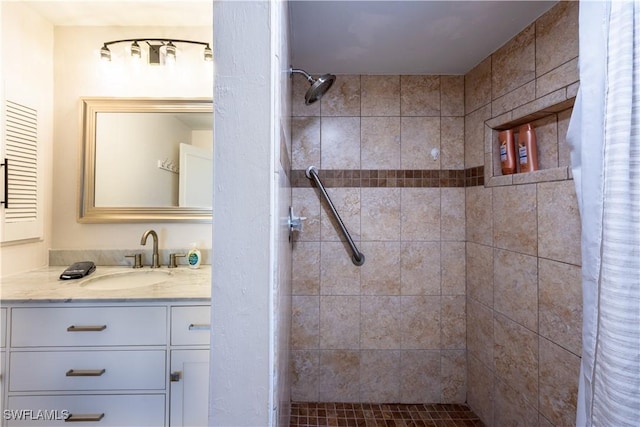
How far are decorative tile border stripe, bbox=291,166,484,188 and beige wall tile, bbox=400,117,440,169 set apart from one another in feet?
0.14

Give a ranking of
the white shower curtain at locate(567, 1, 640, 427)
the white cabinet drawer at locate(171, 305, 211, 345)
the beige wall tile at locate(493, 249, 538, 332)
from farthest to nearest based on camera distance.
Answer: the beige wall tile at locate(493, 249, 538, 332) < the white cabinet drawer at locate(171, 305, 211, 345) < the white shower curtain at locate(567, 1, 640, 427)

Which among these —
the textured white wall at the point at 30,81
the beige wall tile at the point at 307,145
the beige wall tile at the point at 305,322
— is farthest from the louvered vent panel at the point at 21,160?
the beige wall tile at the point at 305,322

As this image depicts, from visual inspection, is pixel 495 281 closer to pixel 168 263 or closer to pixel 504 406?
pixel 504 406

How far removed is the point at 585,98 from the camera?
89 cm

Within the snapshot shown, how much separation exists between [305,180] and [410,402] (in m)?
1.43

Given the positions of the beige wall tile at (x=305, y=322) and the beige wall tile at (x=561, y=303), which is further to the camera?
the beige wall tile at (x=305, y=322)

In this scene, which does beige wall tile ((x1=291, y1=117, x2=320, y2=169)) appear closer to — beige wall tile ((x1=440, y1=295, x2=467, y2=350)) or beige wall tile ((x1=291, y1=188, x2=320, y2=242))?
beige wall tile ((x1=291, y1=188, x2=320, y2=242))

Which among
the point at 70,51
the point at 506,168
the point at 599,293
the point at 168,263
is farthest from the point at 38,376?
the point at 506,168

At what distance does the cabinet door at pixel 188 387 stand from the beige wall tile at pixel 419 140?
144 cm

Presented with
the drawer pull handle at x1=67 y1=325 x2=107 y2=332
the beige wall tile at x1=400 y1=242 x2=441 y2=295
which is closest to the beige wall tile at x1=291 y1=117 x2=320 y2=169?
the beige wall tile at x1=400 y1=242 x2=441 y2=295

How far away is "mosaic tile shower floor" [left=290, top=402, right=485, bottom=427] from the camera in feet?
5.39

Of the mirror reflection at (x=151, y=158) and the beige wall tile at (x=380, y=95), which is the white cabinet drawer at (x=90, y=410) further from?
the beige wall tile at (x=380, y=95)

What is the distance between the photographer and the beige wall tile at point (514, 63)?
133 centimetres

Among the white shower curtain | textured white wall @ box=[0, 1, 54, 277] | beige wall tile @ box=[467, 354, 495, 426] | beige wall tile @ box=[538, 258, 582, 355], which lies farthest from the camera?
beige wall tile @ box=[467, 354, 495, 426]
